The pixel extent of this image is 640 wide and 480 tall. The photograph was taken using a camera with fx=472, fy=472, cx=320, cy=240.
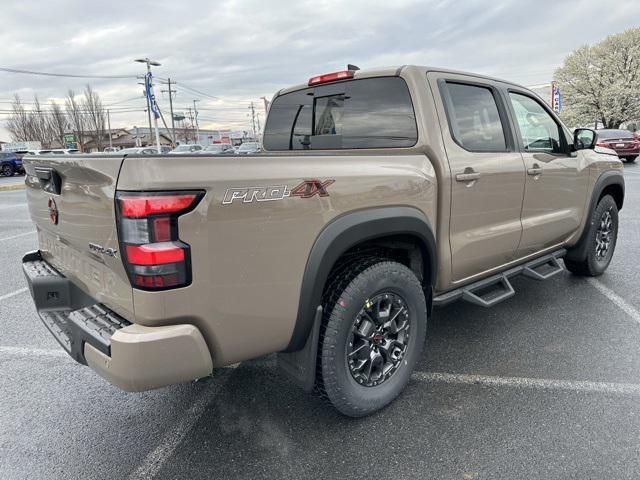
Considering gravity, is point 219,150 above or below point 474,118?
below

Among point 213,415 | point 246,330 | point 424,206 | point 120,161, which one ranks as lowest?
point 213,415

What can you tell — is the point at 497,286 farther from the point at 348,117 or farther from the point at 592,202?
the point at 348,117

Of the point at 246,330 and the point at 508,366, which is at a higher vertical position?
the point at 246,330

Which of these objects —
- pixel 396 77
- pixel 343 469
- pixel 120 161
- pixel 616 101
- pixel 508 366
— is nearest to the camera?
pixel 120 161

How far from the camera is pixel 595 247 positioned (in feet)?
15.9

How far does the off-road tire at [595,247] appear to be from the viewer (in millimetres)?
4645

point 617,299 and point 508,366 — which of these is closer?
point 508,366

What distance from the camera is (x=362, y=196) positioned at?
243 centimetres

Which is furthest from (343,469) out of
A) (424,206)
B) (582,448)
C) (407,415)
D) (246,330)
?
(424,206)

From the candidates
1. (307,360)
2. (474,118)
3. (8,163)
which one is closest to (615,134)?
(474,118)

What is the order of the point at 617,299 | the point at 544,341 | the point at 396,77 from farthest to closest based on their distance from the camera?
1. the point at 617,299
2. the point at 544,341
3. the point at 396,77

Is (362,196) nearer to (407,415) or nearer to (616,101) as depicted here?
(407,415)

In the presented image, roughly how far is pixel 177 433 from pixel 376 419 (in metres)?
1.11

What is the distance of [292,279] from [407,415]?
1165 mm
